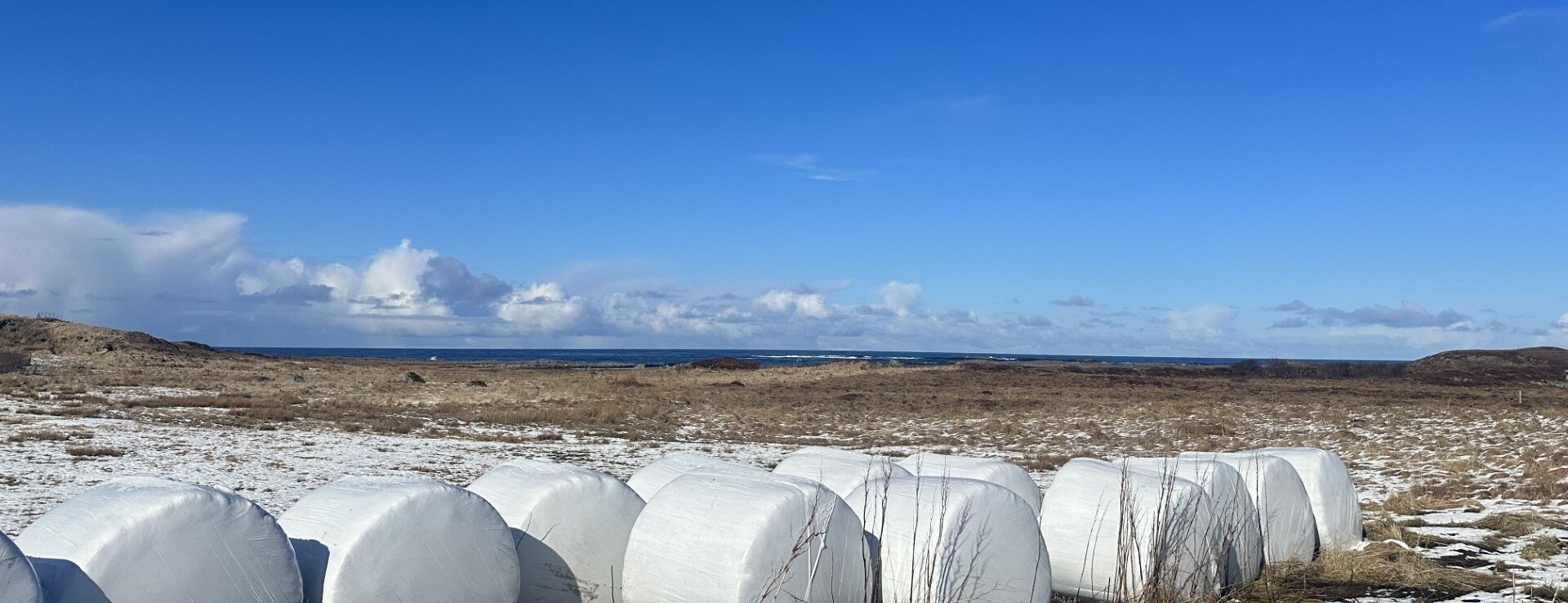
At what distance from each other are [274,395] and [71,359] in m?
23.7

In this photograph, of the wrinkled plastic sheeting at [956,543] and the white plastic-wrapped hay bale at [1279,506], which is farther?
the white plastic-wrapped hay bale at [1279,506]

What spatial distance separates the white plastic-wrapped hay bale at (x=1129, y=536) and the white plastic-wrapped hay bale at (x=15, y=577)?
5.97 m

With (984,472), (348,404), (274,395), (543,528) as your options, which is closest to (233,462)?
(543,528)

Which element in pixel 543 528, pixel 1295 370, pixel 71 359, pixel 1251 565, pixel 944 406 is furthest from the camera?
pixel 1295 370

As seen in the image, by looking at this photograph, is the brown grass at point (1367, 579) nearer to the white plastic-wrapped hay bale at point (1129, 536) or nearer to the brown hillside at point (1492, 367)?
the white plastic-wrapped hay bale at point (1129, 536)

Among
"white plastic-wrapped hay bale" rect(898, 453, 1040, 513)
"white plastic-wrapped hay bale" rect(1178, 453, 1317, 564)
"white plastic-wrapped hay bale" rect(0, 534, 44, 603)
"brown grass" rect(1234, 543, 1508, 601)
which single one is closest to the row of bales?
"white plastic-wrapped hay bale" rect(0, 534, 44, 603)

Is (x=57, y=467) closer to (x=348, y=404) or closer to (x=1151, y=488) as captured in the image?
(x=1151, y=488)

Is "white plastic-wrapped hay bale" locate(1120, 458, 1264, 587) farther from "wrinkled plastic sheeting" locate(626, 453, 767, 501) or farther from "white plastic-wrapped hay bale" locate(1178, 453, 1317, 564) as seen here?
"wrinkled plastic sheeting" locate(626, 453, 767, 501)

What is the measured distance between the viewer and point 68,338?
57344mm

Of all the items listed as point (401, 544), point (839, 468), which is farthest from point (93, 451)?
point (839, 468)

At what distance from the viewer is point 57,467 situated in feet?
42.9

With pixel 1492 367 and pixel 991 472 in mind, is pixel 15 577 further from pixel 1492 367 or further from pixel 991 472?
pixel 1492 367

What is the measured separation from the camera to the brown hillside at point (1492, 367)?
54.5 m

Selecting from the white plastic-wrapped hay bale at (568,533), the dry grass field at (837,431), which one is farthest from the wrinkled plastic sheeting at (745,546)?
the dry grass field at (837,431)
